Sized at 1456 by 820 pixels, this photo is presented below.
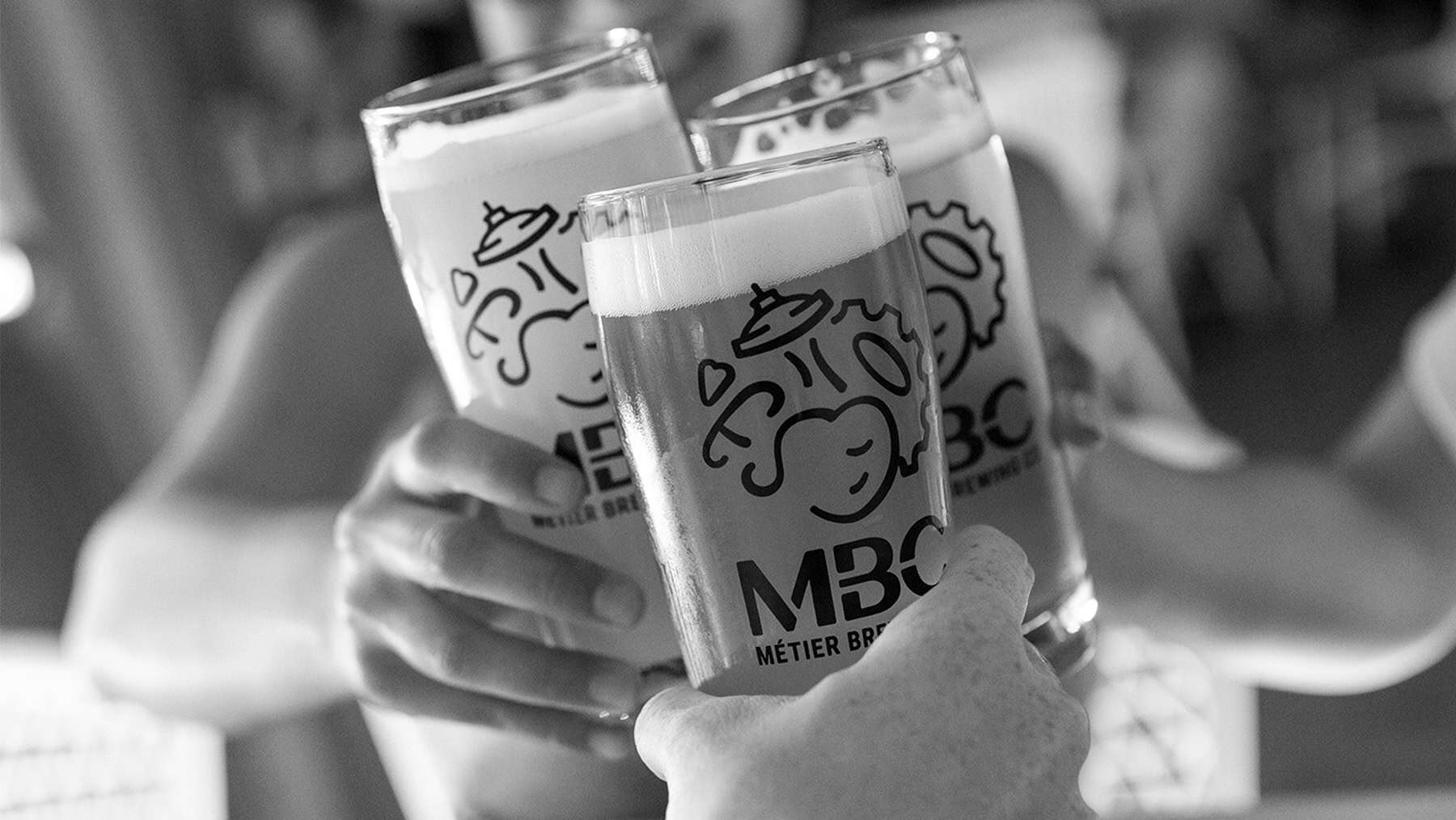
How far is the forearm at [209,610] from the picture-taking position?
3.53 ft

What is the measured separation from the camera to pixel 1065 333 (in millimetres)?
805

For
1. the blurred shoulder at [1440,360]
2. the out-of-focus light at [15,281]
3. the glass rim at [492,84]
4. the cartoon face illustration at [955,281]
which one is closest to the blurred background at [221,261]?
the out-of-focus light at [15,281]

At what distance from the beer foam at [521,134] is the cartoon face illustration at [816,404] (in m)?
0.14

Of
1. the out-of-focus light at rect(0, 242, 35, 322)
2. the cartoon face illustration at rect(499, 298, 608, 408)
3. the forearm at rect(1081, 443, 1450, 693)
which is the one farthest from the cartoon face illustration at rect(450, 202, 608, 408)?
the out-of-focus light at rect(0, 242, 35, 322)

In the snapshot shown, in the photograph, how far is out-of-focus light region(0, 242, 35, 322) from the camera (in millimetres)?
2004

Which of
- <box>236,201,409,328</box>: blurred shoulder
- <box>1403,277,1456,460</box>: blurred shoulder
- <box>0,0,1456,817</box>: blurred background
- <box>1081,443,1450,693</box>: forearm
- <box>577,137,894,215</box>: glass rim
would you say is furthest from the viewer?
<box>0,0,1456,817</box>: blurred background

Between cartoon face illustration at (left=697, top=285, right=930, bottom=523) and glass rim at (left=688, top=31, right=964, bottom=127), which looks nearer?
cartoon face illustration at (left=697, top=285, right=930, bottom=523)

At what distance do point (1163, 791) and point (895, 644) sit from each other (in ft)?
3.38

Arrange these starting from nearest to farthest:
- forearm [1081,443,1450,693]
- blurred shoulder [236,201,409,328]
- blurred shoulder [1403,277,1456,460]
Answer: blurred shoulder [1403,277,1456,460], forearm [1081,443,1450,693], blurred shoulder [236,201,409,328]

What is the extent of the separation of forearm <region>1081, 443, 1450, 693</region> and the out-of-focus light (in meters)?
1.51

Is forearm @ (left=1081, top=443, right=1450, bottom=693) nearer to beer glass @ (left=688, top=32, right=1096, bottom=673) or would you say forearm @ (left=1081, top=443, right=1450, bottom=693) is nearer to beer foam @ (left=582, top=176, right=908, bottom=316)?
beer glass @ (left=688, top=32, right=1096, bottom=673)

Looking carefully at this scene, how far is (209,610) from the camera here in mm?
1165

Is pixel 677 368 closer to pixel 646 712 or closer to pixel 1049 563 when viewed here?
pixel 646 712

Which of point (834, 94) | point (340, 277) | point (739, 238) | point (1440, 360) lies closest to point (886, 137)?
point (834, 94)
